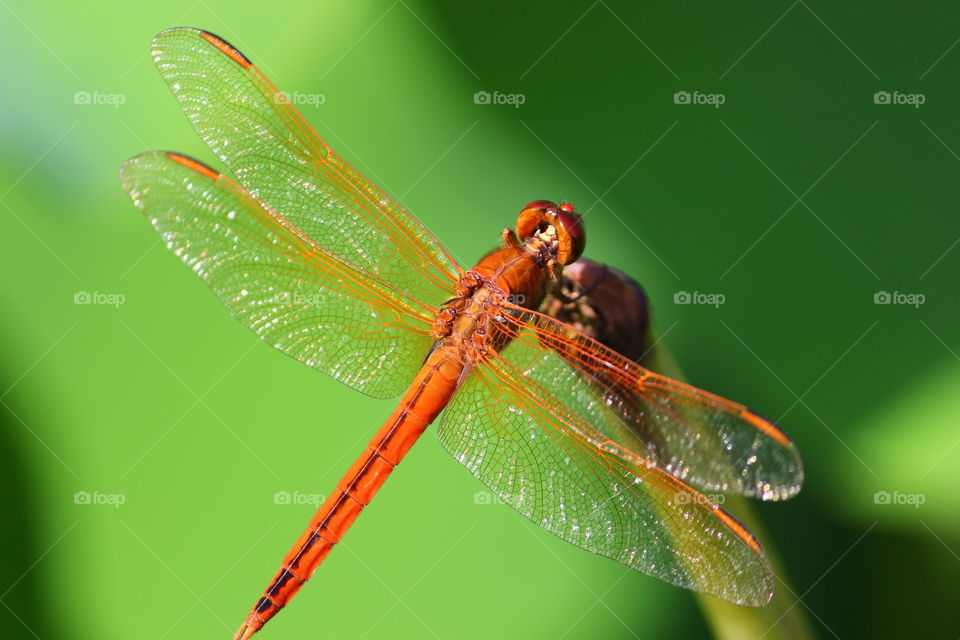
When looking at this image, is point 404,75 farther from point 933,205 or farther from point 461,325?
point 933,205

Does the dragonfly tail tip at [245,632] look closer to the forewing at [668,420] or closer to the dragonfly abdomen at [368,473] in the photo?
the dragonfly abdomen at [368,473]

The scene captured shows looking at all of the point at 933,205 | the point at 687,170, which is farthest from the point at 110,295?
the point at 933,205

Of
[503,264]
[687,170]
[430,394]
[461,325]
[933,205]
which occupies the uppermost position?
[933,205]

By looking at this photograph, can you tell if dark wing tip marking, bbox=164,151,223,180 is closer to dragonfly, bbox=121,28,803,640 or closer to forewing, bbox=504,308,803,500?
dragonfly, bbox=121,28,803,640

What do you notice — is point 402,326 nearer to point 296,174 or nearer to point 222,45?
point 296,174

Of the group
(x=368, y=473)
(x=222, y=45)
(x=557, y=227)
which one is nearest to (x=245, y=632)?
(x=368, y=473)
